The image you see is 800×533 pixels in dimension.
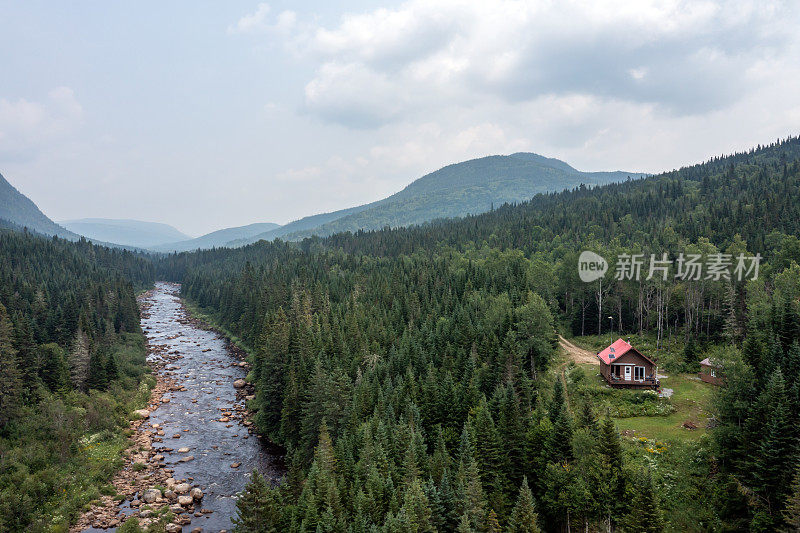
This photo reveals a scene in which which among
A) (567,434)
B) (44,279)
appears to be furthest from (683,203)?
(44,279)

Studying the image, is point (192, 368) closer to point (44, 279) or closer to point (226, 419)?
point (226, 419)

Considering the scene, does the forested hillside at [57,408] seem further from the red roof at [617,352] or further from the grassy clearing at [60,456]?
the red roof at [617,352]

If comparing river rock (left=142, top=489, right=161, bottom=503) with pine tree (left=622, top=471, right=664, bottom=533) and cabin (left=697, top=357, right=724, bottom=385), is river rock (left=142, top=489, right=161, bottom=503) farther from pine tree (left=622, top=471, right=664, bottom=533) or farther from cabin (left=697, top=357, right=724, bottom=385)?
cabin (left=697, top=357, right=724, bottom=385)

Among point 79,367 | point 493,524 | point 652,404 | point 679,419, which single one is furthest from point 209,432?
point 679,419

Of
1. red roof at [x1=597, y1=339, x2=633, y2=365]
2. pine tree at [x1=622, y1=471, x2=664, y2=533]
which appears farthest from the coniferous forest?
red roof at [x1=597, y1=339, x2=633, y2=365]

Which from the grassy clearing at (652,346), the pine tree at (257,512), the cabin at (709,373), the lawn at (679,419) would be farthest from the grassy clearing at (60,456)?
the grassy clearing at (652,346)

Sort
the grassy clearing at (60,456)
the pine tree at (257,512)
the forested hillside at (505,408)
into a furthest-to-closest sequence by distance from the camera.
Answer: the grassy clearing at (60,456) < the pine tree at (257,512) < the forested hillside at (505,408)
